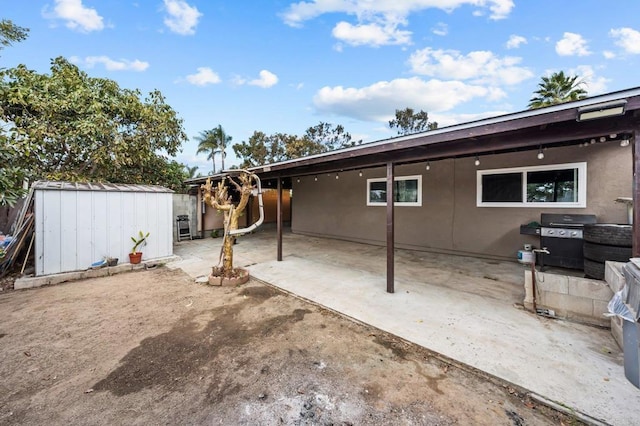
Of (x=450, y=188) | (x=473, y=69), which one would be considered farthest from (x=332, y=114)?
(x=450, y=188)

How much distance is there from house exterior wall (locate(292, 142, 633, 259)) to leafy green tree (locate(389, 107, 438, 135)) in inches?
482

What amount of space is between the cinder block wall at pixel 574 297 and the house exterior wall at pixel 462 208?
2.91 metres

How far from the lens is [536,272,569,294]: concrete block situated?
2.77 metres

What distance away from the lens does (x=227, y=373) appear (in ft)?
6.74

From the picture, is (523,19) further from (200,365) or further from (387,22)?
(200,365)

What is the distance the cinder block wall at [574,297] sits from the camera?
259 centimetres

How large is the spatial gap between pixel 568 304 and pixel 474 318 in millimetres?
1042

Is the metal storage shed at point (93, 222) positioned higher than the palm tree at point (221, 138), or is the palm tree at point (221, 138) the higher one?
the palm tree at point (221, 138)

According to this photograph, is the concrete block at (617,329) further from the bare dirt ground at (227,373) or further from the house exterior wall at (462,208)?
the house exterior wall at (462,208)

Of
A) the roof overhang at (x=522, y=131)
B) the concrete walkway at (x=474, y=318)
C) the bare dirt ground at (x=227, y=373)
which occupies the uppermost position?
the roof overhang at (x=522, y=131)

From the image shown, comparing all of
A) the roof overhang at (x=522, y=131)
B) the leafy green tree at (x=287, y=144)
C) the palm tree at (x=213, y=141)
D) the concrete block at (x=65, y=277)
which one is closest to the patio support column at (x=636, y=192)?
the roof overhang at (x=522, y=131)

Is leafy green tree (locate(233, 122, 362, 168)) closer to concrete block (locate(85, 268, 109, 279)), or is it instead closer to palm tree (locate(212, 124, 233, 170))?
palm tree (locate(212, 124, 233, 170))

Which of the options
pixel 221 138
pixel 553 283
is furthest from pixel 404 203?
pixel 221 138

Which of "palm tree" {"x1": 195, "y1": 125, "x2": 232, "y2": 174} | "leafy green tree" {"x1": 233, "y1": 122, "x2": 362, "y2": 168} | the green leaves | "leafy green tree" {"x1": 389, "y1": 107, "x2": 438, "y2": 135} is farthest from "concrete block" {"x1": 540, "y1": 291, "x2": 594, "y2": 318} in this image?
"palm tree" {"x1": 195, "y1": 125, "x2": 232, "y2": 174}
